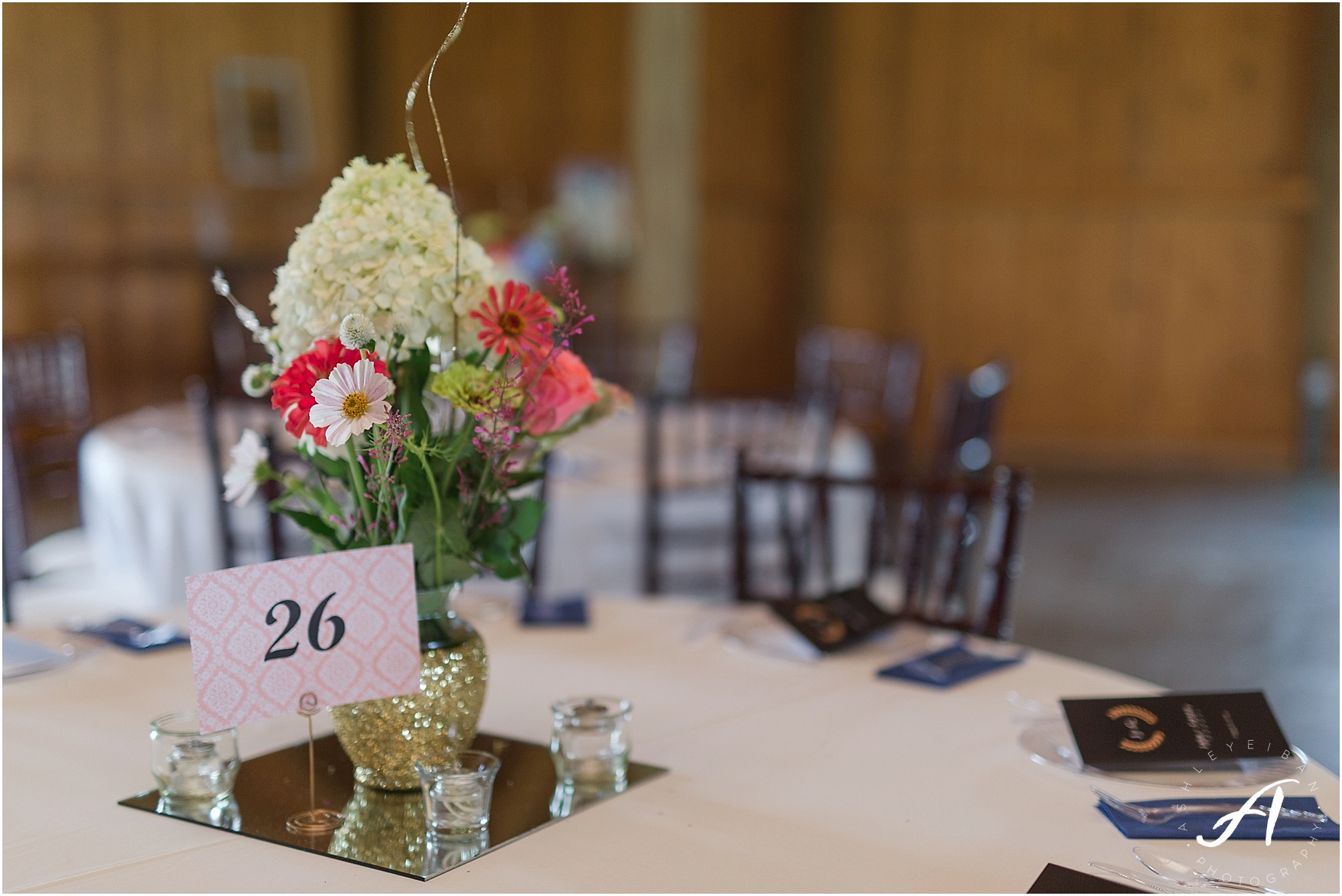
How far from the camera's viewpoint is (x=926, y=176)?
307 inches

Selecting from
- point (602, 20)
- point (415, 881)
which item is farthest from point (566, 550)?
point (602, 20)

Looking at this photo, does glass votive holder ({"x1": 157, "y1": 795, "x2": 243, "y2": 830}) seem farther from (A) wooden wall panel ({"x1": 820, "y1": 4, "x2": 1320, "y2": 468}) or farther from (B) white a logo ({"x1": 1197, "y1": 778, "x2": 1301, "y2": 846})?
(A) wooden wall panel ({"x1": 820, "y1": 4, "x2": 1320, "y2": 468})

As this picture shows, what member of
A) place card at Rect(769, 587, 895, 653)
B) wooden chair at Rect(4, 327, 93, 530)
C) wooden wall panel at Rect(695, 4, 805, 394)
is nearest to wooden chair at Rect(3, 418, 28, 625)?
wooden chair at Rect(4, 327, 93, 530)

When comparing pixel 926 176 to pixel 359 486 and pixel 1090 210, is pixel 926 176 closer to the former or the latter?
pixel 1090 210

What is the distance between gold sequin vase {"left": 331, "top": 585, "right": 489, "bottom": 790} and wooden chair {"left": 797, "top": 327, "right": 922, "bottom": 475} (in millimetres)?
2935

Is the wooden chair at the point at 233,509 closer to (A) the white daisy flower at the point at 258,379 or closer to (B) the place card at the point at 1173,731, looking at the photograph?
(A) the white daisy flower at the point at 258,379

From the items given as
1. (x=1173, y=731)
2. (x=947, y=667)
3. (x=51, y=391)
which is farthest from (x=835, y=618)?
(x=51, y=391)

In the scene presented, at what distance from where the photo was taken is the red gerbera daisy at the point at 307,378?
1.13 metres

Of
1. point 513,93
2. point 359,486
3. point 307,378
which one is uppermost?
point 513,93

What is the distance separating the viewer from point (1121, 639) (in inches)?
167

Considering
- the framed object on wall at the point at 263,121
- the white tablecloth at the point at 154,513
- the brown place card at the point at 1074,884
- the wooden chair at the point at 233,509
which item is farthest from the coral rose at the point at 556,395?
the framed object on wall at the point at 263,121

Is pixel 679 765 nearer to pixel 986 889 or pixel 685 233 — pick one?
pixel 986 889

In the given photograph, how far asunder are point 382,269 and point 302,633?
0.33 metres

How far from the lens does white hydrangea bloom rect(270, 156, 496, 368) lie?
1184 mm
